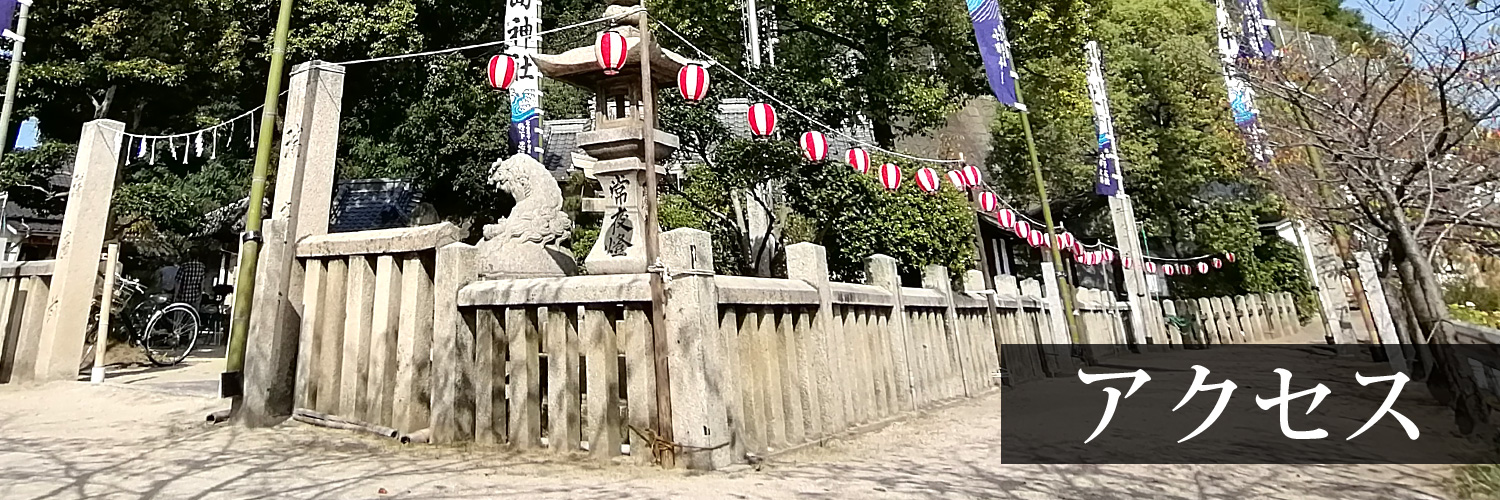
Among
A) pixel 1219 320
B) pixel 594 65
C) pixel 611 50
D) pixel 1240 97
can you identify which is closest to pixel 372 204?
pixel 594 65

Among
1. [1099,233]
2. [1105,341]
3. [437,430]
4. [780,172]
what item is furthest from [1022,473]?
[1099,233]

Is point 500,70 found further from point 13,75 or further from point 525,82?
point 13,75

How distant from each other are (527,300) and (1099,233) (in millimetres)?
22083

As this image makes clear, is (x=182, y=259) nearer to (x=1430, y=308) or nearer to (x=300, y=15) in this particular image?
(x=300, y=15)

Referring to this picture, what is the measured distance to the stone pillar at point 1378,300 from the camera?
270 inches

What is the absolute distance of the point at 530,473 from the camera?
3.52 m

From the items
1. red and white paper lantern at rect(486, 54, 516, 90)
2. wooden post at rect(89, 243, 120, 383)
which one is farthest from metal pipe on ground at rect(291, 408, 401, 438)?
red and white paper lantern at rect(486, 54, 516, 90)

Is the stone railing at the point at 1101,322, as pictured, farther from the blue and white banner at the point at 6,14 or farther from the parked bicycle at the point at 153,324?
the blue and white banner at the point at 6,14

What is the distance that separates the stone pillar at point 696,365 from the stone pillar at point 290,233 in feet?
9.69

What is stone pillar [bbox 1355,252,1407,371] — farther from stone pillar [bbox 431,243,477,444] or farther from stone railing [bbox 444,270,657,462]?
stone pillar [bbox 431,243,477,444]

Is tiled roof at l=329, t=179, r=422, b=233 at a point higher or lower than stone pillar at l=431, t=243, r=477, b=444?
higher

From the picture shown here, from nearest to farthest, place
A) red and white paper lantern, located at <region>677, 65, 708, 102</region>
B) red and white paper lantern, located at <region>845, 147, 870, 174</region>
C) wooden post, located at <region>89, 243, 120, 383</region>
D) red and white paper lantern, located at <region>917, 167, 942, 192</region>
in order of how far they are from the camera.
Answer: red and white paper lantern, located at <region>677, 65, 708, 102</region> → wooden post, located at <region>89, 243, 120, 383</region> → red and white paper lantern, located at <region>845, 147, 870, 174</region> → red and white paper lantern, located at <region>917, 167, 942, 192</region>

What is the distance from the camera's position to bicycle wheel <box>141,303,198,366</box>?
10109mm

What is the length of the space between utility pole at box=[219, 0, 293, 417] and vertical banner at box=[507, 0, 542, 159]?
4.99 metres
